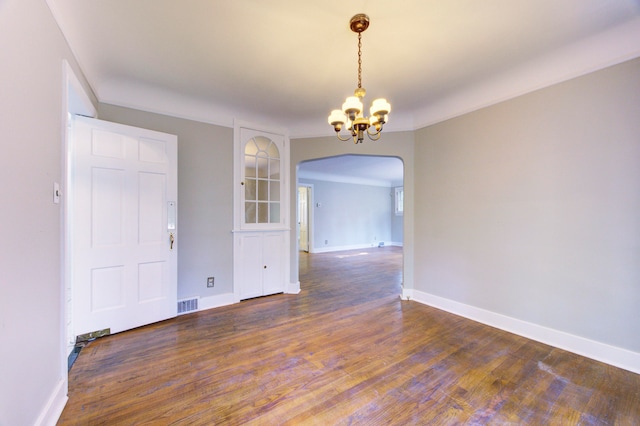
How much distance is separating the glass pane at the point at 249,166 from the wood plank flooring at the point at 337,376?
6.16 ft

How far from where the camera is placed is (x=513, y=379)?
187 cm

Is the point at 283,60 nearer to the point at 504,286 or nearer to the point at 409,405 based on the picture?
the point at 409,405

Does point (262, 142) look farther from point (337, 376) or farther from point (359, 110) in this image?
point (337, 376)

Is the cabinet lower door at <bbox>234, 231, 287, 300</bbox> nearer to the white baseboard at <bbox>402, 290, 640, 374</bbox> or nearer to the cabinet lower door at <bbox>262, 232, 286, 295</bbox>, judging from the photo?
A: the cabinet lower door at <bbox>262, 232, 286, 295</bbox>

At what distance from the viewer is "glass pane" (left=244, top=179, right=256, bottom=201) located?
11.9 feet

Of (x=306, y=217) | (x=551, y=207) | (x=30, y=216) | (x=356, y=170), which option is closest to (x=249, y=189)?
(x=30, y=216)

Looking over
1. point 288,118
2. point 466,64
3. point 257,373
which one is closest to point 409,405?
point 257,373

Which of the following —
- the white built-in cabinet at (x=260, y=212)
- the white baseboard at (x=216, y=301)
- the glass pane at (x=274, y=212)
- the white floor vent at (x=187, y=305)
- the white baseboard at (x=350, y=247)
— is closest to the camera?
the white floor vent at (x=187, y=305)

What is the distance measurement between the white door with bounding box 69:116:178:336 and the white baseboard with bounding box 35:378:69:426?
97 centimetres

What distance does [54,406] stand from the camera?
1484 mm

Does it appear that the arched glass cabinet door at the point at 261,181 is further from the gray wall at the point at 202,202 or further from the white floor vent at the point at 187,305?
the white floor vent at the point at 187,305

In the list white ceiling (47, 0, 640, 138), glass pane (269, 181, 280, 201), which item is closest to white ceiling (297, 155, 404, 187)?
glass pane (269, 181, 280, 201)

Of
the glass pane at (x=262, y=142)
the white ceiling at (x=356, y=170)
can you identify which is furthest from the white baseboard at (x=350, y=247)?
the glass pane at (x=262, y=142)

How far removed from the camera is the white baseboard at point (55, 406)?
4.49ft
